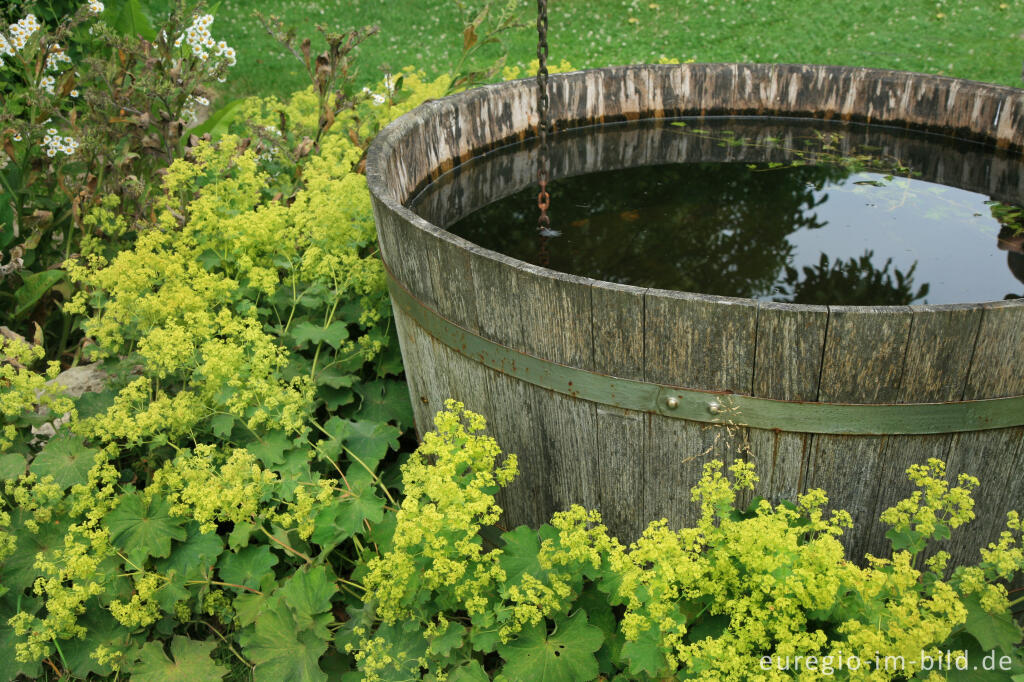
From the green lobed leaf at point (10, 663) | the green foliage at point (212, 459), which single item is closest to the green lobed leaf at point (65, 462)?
the green foliage at point (212, 459)

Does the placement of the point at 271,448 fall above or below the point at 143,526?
above

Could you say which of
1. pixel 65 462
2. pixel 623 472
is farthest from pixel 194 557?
pixel 623 472

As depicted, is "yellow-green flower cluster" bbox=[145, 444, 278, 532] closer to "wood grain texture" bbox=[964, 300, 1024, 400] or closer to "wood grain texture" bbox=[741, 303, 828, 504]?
"wood grain texture" bbox=[741, 303, 828, 504]

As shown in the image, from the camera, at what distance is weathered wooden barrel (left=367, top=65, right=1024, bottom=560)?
1.89 m

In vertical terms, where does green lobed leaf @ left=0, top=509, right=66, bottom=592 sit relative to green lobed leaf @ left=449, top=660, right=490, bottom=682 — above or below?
above

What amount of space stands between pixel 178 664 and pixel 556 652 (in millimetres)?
1166

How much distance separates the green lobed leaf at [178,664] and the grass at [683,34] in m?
5.99

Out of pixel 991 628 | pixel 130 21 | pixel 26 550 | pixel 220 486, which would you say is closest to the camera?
pixel 991 628

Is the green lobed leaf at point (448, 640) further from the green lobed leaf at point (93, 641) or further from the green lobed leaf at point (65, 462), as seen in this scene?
the green lobed leaf at point (65, 462)

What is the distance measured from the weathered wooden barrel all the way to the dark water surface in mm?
624

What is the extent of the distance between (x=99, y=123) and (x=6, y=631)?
6.93 ft

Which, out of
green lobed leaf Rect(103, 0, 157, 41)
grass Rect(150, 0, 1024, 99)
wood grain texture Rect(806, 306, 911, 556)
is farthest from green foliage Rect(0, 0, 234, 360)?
grass Rect(150, 0, 1024, 99)

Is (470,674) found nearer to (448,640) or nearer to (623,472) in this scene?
(448,640)

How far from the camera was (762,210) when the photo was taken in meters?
3.21
